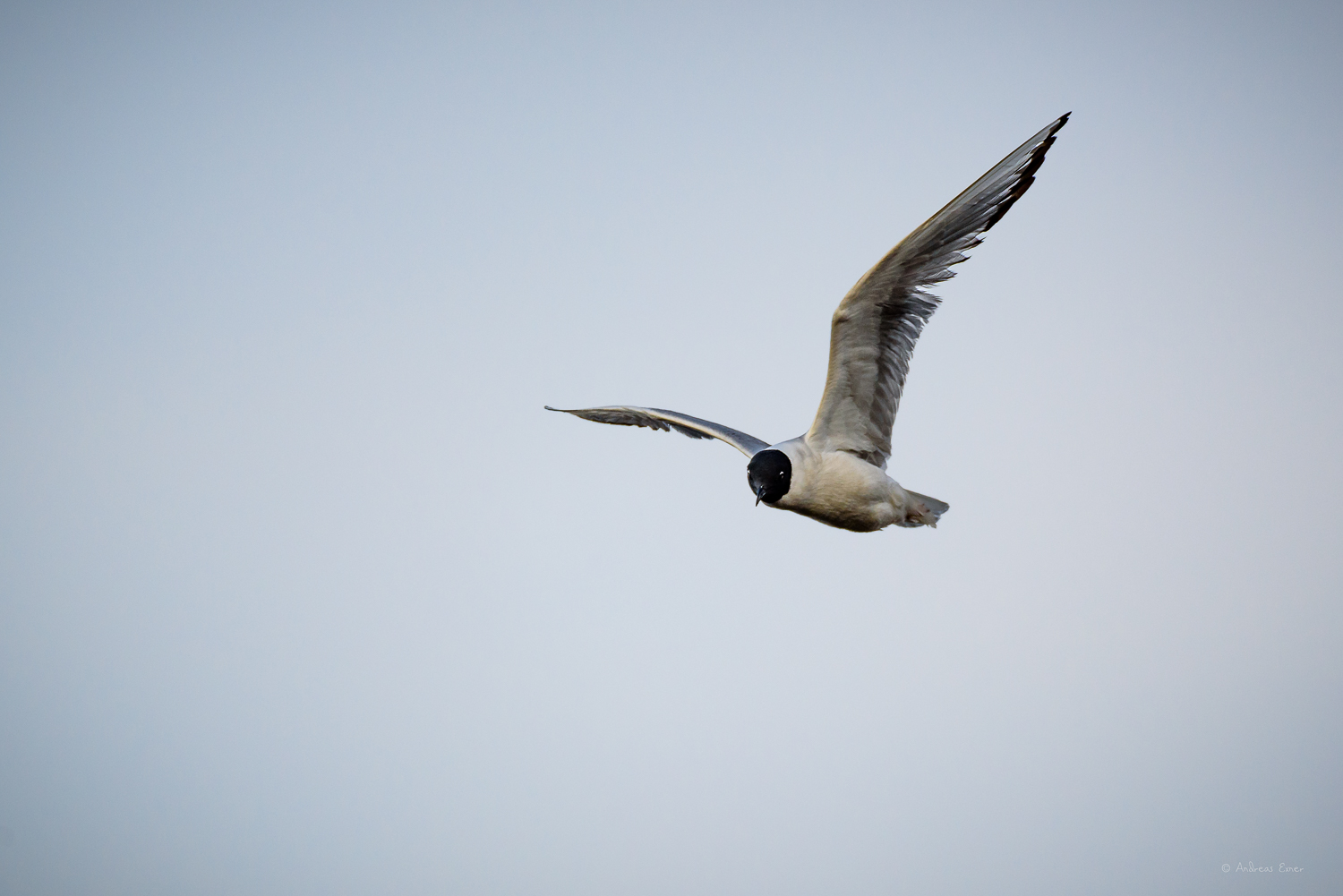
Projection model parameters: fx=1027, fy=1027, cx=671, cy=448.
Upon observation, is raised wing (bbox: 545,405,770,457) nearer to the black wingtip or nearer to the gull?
the gull

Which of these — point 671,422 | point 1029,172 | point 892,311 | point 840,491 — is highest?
point 1029,172

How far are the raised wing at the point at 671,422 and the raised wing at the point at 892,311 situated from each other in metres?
0.74

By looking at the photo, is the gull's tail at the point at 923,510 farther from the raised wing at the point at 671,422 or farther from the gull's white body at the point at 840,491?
the raised wing at the point at 671,422

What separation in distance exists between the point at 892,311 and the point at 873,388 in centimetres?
83

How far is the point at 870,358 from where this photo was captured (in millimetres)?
8508

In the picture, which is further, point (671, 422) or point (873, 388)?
point (671, 422)

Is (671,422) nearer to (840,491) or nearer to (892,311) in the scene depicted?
(840,491)

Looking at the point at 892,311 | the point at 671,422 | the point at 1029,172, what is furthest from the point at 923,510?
the point at 1029,172

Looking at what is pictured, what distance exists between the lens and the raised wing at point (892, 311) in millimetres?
6832

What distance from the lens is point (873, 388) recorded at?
874 centimetres

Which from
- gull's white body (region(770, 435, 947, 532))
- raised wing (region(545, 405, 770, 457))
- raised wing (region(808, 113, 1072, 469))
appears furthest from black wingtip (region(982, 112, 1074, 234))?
raised wing (region(545, 405, 770, 457))

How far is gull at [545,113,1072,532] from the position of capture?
23.2ft

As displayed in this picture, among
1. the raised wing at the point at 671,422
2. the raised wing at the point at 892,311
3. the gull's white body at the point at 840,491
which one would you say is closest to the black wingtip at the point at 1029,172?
the raised wing at the point at 892,311

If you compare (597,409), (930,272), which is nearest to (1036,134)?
(930,272)
